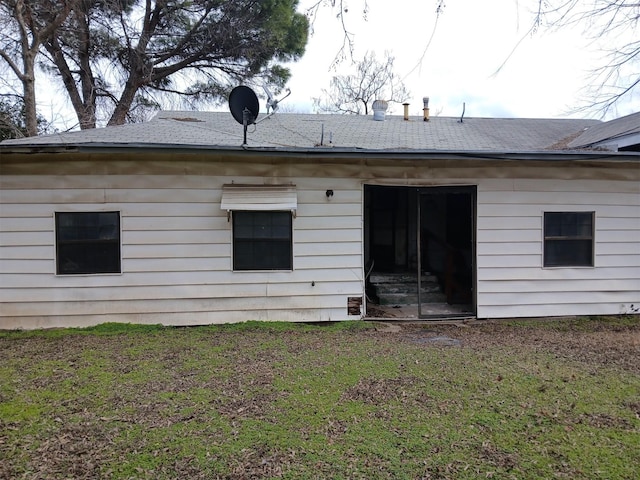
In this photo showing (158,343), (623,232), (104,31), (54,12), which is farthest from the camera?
(104,31)

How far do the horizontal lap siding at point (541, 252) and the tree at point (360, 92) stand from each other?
11807 millimetres

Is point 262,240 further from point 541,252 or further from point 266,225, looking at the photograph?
point 541,252

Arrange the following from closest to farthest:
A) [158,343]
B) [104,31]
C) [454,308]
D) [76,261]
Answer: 1. [158,343]
2. [76,261]
3. [454,308]
4. [104,31]

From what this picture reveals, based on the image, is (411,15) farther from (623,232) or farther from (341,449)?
(623,232)

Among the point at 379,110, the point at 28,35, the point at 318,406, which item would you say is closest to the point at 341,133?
the point at 379,110

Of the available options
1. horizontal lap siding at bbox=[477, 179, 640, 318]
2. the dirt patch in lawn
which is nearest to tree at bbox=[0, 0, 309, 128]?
horizontal lap siding at bbox=[477, 179, 640, 318]

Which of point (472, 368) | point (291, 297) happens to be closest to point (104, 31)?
point (291, 297)

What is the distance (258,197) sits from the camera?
5.87 metres

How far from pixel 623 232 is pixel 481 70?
4.76 meters

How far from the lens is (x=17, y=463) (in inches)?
97.6

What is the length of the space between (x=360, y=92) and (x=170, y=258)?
14.8 m

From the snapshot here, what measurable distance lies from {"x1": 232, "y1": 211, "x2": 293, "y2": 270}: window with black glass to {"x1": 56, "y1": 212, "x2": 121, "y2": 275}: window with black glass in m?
1.68

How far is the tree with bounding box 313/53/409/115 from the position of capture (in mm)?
17420

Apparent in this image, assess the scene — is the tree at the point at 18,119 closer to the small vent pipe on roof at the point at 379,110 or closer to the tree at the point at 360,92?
the small vent pipe on roof at the point at 379,110
